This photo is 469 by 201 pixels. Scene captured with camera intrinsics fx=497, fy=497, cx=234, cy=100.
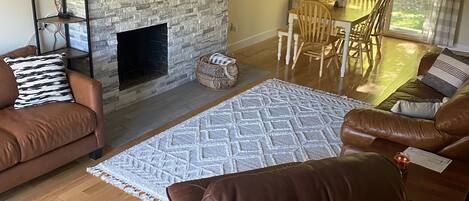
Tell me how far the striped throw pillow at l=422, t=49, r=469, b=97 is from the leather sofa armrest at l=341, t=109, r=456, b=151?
41.9 inches

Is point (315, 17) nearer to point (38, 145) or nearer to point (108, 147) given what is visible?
point (108, 147)

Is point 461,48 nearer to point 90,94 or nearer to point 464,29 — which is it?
point 464,29

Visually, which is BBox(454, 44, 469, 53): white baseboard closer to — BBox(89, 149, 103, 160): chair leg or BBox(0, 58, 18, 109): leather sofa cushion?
BBox(89, 149, 103, 160): chair leg

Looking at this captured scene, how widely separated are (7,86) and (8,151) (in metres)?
0.60

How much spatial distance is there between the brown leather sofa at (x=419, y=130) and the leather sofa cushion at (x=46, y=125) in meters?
1.64

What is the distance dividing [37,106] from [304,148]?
73.6 inches

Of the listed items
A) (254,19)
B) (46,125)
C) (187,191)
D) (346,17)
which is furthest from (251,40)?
(187,191)

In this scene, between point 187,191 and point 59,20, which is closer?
point 187,191

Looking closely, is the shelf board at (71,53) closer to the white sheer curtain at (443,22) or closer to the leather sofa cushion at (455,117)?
the leather sofa cushion at (455,117)

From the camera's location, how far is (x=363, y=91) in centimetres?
506

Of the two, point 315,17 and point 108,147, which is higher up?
point 315,17

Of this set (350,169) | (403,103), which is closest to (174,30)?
(403,103)

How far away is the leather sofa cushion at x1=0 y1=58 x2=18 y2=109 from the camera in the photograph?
3.16 meters

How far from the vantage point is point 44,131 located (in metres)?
2.95
